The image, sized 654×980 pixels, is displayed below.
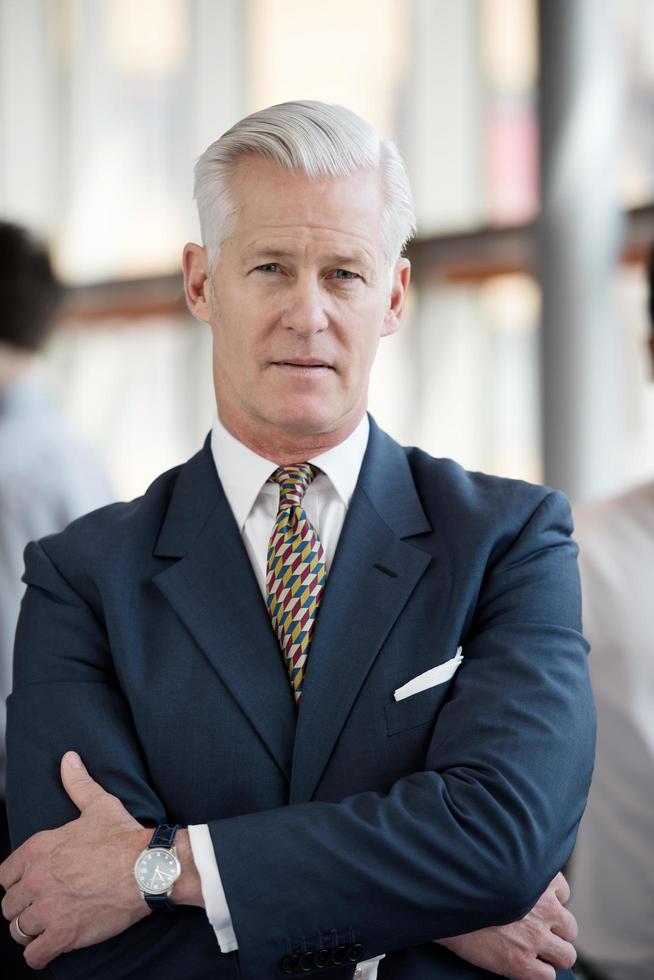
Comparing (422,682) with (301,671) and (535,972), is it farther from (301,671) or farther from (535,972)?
(535,972)

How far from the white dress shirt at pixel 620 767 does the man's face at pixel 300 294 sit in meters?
0.89

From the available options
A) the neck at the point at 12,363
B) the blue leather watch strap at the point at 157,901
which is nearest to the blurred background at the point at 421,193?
the neck at the point at 12,363

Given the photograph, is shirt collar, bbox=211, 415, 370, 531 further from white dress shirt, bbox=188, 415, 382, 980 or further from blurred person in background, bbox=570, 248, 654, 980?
blurred person in background, bbox=570, 248, 654, 980

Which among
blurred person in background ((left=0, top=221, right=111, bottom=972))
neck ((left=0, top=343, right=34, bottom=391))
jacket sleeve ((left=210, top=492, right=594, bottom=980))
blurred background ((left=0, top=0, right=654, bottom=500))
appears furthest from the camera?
blurred background ((left=0, top=0, right=654, bottom=500))

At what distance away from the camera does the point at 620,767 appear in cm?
249

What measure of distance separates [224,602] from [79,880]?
17.6 inches

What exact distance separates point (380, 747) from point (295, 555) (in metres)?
0.32

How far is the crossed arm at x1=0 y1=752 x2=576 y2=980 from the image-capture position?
1.64m

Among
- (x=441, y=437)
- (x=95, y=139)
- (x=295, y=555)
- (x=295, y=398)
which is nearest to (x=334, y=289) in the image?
(x=295, y=398)

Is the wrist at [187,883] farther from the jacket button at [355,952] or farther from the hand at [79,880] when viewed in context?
the jacket button at [355,952]

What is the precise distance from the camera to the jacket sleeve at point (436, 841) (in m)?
1.60

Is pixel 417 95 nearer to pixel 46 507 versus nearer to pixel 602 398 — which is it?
pixel 602 398

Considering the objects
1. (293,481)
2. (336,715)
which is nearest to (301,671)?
(336,715)

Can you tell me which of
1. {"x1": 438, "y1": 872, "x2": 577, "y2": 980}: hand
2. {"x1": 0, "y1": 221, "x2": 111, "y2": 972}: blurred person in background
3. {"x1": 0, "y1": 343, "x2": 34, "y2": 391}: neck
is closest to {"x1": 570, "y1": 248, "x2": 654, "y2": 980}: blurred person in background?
{"x1": 438, "y1": 872, "x2": 577, "y2": 980}: hand
